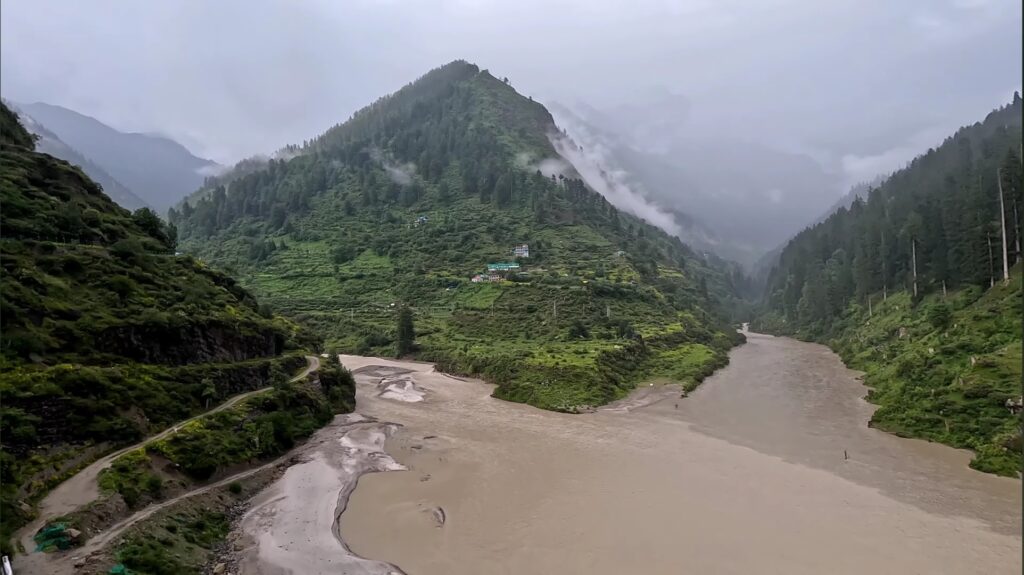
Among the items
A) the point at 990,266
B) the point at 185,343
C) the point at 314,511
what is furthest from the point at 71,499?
the point at 990,266

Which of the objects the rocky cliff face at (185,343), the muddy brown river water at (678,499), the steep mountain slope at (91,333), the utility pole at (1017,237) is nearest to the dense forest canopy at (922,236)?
the utility pole at (1017,237)

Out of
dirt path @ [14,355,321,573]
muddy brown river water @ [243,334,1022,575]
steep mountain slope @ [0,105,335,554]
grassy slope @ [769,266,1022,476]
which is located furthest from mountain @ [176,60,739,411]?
dirt path @ [14,355,321,573]

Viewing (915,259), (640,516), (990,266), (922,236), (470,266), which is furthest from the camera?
(470,266)

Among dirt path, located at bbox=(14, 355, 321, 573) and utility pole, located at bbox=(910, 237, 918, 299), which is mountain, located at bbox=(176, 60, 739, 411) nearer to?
utility pole, located at bbox=(910, 237, 918, 299)

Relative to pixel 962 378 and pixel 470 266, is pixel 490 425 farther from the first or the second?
pixel 470 266

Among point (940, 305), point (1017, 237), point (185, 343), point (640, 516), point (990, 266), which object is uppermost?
point (1017, 237)

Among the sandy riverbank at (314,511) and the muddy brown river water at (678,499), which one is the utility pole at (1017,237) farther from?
the sandy riverbank at (314,511)

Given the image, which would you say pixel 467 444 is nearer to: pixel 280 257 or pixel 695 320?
pixel 695 320
